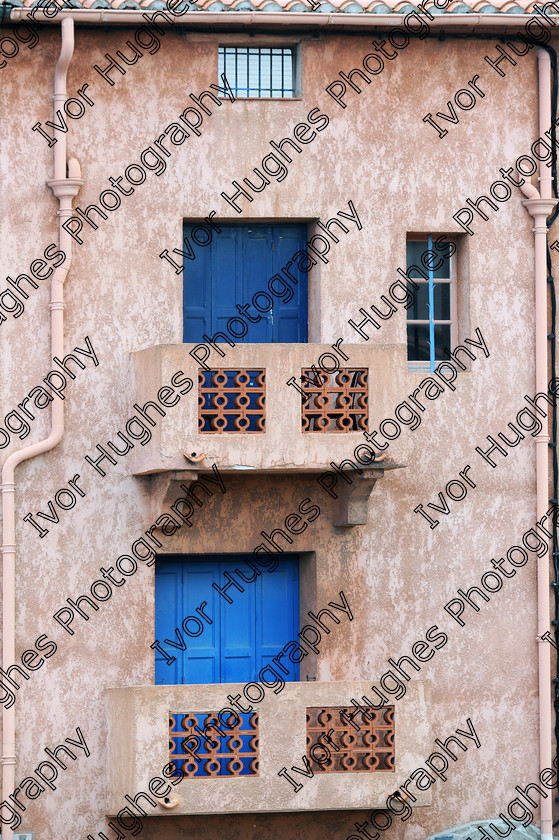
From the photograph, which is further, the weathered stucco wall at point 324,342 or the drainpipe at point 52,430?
the weathered stucco wall at point 324,342

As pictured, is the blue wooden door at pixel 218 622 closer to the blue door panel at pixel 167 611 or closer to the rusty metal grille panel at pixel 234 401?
the blue door panel at pixel 167 611

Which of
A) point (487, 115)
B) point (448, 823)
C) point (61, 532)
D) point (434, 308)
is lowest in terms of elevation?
point (448, 823)

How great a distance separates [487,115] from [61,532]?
633 centimetres

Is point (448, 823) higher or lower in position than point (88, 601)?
lower

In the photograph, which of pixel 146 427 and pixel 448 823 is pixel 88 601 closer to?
pixel 146 427

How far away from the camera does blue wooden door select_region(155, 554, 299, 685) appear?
16984 millimetres

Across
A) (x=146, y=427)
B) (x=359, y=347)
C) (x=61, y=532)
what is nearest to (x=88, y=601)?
(x=61, y=532)

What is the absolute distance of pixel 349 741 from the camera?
630 inches

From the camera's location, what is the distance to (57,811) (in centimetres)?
1641

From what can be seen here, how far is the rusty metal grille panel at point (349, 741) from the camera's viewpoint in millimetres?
15938

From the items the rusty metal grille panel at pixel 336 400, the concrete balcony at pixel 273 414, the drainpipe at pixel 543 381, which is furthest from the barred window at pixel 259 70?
the rusty metal grille panel at pixel 336 400

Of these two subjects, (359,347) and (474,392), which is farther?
(474,392)

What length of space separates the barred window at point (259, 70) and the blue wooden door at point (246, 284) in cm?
144

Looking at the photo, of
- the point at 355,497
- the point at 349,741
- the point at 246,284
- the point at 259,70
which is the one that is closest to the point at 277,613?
the point at 355,497
